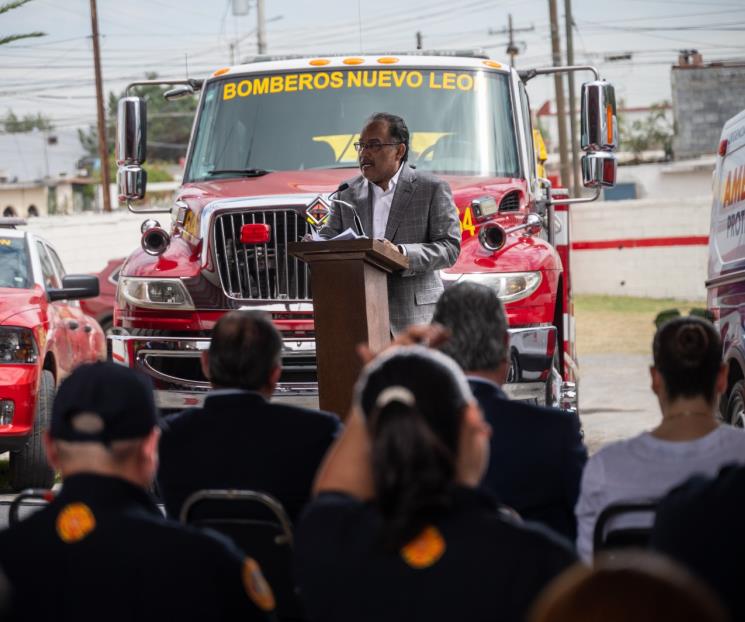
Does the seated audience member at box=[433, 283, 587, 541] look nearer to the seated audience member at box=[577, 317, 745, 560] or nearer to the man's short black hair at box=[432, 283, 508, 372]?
the man's short black hair at box=[432, 283, 508, 372]

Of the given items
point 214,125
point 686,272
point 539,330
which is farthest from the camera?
point 686,272

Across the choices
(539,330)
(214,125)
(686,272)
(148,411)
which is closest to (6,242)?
(214,125)

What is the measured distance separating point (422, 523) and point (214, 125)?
729 cm

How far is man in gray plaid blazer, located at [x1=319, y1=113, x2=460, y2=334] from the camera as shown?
6.69 m

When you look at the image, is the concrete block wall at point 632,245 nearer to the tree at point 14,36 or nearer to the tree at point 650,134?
the tree at point 14,36

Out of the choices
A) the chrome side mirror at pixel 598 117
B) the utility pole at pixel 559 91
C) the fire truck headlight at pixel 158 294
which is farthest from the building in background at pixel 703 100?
the fire truck headlight at pixel 158 294

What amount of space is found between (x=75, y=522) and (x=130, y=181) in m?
6.70

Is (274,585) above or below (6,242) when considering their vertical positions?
below

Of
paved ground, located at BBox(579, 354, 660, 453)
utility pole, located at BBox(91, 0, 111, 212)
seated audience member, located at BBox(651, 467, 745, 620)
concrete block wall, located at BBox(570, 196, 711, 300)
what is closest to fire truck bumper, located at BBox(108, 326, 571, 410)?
paved ground, located at BBox(579, 354, 660, 453)

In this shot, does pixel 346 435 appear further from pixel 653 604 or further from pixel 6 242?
pixel 6 242

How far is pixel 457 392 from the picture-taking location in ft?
8.76

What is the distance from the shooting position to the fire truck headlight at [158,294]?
8.38 meters

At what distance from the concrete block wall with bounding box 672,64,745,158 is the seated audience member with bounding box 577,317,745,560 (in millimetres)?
48884

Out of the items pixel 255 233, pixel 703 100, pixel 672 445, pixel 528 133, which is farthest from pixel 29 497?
pixel 703 100
